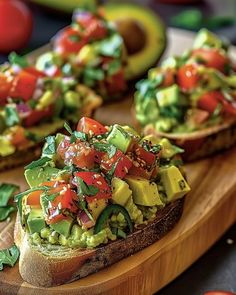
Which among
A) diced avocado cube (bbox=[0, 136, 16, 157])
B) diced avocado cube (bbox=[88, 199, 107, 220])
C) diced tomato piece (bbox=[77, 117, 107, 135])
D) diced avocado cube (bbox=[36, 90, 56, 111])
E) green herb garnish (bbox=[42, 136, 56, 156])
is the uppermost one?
diced tomato piece (bbox=[77, 117, 107, 135])

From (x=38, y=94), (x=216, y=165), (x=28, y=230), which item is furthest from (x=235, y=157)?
(x=28, y=230)

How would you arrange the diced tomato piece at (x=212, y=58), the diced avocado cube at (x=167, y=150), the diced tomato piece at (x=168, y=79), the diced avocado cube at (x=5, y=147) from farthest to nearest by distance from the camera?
the diced tomato piece at (x=212, y=58)
the diced tomato piece at (x=168, y=79)
the diced avocado cube at (x=5, y=147)
the diced avocado cube at (x=167, y=150)

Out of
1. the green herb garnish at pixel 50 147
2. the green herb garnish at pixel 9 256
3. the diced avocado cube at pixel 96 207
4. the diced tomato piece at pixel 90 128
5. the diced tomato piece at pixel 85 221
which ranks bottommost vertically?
the green herb garnish at pixel 9 256

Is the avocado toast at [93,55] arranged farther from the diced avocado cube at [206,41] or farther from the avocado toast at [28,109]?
the diced avocado cube at [206,41]

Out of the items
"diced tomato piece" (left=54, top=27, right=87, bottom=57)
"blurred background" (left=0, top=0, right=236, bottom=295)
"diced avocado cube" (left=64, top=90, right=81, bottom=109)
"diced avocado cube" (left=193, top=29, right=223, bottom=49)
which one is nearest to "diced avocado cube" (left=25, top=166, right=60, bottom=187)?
"diced avocado cube" (left=64, top=90, right=81, bottom=109)

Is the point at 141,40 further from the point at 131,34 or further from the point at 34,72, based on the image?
the point at 34,72

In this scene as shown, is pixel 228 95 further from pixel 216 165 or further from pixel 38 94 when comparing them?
pixel 38 94

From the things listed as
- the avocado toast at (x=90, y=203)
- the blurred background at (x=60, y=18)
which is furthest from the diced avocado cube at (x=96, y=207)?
the blurred background at (x=60, y=18)

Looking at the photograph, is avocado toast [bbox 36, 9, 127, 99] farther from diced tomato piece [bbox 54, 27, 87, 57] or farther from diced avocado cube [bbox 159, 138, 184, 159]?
diced avocado cube [bbox 159, 138, 184, 159]
